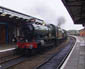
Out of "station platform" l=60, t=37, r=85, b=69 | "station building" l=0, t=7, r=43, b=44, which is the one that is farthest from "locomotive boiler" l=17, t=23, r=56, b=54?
"station building" l=0, t=7, r=43, b=44

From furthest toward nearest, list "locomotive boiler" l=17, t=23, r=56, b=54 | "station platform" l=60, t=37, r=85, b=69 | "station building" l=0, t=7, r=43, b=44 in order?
1. "station building" l=0, t=7, r=43, b=44
2. "locomotive boiler" l=17, t=23, r=56, b=54
3. "station platform" l=60, t=37, r=85, b=69

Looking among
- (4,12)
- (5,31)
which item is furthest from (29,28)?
(5,31)

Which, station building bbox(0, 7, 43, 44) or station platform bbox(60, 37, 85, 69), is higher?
station building bbox(0, 7, 43, 44)

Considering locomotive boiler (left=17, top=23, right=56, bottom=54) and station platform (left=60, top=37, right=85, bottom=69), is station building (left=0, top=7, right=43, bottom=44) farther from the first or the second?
station platform (left=60, top=37, right=85, bottom=69)

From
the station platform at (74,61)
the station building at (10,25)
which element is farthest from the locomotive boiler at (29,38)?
the station building at (10,25)

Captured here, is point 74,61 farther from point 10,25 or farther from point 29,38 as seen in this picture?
point 10,25

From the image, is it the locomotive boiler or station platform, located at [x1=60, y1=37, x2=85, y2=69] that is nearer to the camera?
station platform, located at [x1=60, y1=37, x2=85, y2=69]

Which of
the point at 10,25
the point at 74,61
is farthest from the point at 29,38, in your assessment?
the point at 10,25

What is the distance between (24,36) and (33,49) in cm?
154

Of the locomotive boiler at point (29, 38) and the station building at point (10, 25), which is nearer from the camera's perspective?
the locomotive boiler at point (29, 38)

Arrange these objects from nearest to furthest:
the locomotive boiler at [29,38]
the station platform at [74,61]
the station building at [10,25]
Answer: the station platform at [74,61] → the locomotive boiler at [29,38] → the station building at [10,25]

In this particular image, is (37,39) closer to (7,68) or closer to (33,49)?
(33,49)

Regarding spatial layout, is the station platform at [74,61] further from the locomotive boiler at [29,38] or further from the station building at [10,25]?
the station building at [10,25]

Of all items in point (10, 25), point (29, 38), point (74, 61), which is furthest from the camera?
point (10, 25)
